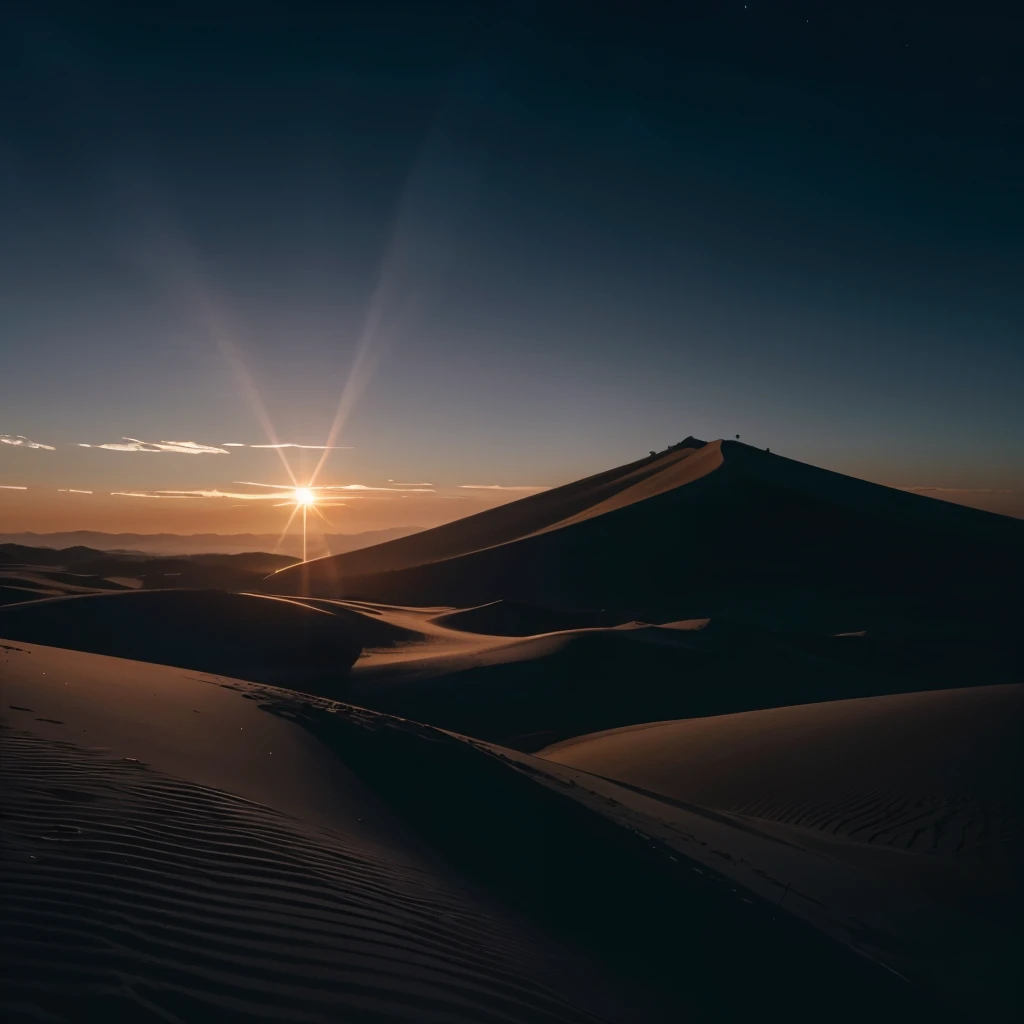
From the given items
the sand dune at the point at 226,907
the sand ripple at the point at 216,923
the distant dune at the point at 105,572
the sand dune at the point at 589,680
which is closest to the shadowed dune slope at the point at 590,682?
the sand dune at the point at 589,680

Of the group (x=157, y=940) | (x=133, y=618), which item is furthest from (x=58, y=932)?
(x=133, y=618)

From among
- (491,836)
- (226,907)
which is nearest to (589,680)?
(491,836)

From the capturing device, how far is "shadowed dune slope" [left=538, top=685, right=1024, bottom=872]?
8312 millimetres

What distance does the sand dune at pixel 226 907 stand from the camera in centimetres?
268

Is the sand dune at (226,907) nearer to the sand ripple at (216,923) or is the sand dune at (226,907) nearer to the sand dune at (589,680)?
the sand ripple at (216,923)

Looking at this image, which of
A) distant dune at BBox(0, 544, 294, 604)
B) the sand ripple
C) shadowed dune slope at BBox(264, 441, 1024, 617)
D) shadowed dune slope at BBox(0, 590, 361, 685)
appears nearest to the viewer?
the sand ripple

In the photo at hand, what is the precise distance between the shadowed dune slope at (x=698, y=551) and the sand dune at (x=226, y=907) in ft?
106

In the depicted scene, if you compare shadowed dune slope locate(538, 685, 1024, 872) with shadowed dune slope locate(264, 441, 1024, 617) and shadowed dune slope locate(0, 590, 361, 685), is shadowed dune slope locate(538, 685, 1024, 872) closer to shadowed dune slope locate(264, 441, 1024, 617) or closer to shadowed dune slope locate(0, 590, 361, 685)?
shadowed dune slope locate(0, 590, 361, 685)

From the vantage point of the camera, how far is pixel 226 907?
11.0 ft

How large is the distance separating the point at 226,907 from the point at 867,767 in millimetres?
8765

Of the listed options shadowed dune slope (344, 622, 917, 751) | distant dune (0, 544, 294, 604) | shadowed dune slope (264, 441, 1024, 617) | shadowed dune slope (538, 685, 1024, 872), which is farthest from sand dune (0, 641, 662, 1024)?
shadowed dune slope (264, 441, 1024, 617)

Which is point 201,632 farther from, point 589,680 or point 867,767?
point 867,767

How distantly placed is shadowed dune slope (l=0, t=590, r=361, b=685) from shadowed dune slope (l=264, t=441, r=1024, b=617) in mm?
17450

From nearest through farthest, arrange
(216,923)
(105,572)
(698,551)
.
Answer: (216,923), (698,551), (105,572)
